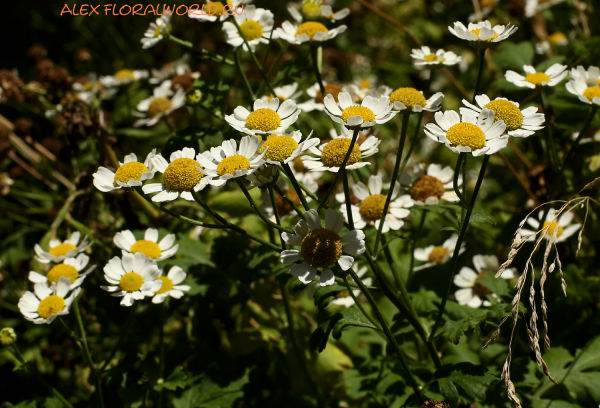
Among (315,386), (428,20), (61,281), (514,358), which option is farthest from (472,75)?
(61,281)

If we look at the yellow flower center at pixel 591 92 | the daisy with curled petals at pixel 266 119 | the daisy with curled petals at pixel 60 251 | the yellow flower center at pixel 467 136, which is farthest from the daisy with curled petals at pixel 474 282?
the daisy with curled petals at pixel 60 251

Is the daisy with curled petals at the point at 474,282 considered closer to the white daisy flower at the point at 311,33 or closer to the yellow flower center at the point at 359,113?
the yellow flower center at the point at 359,113

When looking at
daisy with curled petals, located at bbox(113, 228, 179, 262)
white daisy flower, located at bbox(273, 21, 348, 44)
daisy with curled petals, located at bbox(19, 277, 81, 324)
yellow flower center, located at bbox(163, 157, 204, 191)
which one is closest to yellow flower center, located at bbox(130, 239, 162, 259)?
daisy with curled petals, located at bbox(113, 228, 179, 262)

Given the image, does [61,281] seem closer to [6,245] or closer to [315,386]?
[315,386]

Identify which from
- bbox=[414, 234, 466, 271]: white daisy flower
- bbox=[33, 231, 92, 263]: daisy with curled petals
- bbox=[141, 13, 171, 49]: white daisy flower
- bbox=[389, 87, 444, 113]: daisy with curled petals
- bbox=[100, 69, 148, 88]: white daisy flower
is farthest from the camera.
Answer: bbox=[100, 69, 148, 88]: white daisy flower

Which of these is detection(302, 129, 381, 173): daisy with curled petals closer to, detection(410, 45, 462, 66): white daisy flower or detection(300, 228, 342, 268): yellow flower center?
detection(300, 228, 342, 268): yellow flower center

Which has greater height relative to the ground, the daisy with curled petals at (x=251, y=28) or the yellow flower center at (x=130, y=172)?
the daisy with curled petals at (x=251, y=28)
